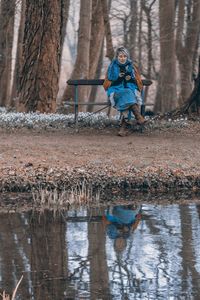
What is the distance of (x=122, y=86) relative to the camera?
1443 cm

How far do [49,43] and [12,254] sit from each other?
991 centimetres

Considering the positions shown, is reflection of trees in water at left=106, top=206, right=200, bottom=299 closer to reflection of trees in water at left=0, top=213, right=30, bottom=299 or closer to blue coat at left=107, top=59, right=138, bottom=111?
reflection of trees in water at left=0, top=213, right=30, bottom=299

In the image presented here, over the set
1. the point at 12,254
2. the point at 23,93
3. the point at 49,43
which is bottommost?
the point at 12,254

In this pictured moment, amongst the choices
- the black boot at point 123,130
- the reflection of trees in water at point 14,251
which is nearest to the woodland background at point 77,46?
the black boot at point 123,130

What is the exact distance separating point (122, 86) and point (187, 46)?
1354 centimetres

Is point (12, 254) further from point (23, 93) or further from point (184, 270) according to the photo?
point (23, 93)

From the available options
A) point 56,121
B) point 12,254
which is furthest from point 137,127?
point 12,254

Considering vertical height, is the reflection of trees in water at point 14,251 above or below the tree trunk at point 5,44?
below

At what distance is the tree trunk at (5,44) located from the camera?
25.2 m

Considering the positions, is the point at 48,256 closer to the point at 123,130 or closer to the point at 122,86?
the point at 123,130

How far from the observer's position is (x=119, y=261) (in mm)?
7398

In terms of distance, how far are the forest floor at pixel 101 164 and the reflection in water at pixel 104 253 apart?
1.16 m

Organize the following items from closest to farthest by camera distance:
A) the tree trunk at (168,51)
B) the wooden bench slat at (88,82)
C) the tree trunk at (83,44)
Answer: the wooden bench slat at (88,82), the tree trunk at (83,44), the tree trunk at (168,51)

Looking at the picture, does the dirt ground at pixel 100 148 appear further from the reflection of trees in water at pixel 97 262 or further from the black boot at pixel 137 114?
the reflection of trees in water at pixel 97 262
